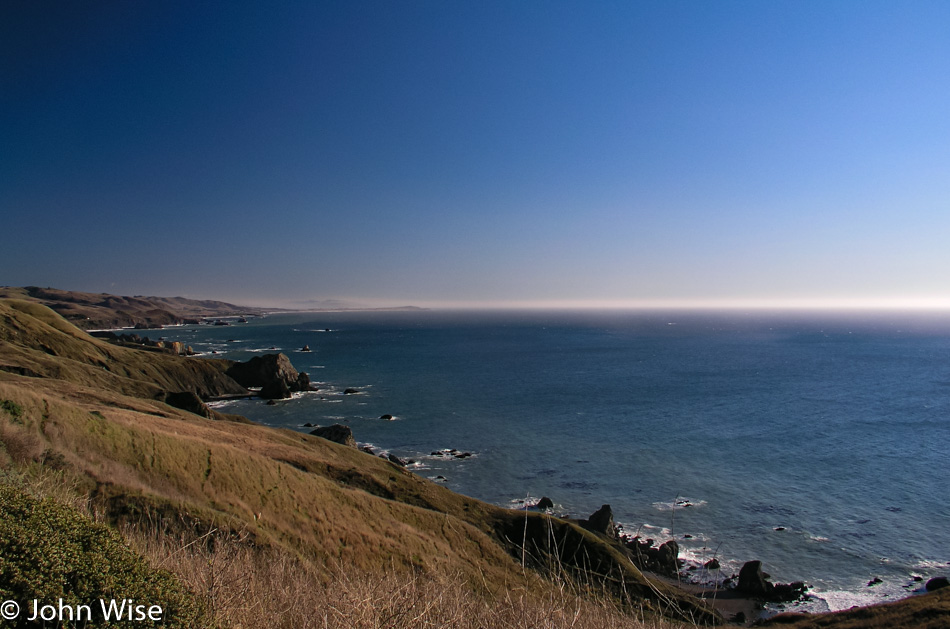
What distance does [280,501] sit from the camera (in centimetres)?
2869

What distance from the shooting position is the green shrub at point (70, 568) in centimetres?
506

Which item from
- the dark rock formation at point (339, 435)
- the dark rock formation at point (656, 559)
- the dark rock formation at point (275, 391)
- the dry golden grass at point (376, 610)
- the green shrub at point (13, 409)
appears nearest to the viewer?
the dry golden grass at point (376, 610)

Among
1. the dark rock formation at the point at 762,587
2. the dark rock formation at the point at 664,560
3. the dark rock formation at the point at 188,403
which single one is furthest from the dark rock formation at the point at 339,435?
the dark rock formation at the point at 762,587

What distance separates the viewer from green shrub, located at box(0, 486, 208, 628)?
5.06 metres

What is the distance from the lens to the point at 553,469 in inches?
2249

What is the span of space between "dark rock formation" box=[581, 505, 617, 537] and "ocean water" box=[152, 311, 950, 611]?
2751mm

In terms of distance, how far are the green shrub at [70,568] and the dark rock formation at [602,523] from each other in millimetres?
39336

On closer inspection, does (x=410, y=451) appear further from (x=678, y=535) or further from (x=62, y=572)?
(x=62, y=572)

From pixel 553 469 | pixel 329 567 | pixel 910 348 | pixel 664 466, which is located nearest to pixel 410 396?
pixel 553 469

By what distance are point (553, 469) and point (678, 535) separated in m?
17.3

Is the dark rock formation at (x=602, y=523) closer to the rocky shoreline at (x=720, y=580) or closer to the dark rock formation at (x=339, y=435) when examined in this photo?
the rocky shoreline at (x=720, y=580)

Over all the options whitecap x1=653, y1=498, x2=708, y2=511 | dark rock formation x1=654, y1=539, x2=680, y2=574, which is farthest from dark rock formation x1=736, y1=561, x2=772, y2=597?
whitecap x1=653, y1=498, x2=708, y2=511

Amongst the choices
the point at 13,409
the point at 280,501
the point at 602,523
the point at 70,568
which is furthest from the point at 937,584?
the point at 13,409

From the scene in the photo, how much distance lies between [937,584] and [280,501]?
45252 mm
